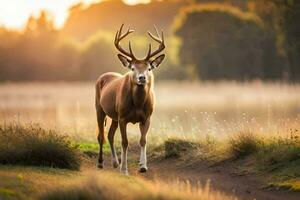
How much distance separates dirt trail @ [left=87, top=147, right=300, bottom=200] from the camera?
14.1 meters

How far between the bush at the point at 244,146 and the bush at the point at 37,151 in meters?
3.67

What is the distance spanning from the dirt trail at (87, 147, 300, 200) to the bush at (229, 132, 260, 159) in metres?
0.36

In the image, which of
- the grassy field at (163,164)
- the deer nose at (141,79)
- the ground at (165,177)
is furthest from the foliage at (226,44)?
the deer nose at (141,79)

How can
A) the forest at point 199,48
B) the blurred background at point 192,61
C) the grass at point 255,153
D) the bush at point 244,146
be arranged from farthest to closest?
the forest at point 199,48, the blurred background at point 192,61, the bush at point 244,146, the grass at point 255,153

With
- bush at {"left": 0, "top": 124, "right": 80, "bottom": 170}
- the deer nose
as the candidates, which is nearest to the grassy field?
bush at {"left": 0, "top": 124, "right": 80, "bottom": 170}

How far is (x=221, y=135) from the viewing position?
19578 millimetres

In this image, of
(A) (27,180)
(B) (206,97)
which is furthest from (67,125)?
A: (B) (206,97)

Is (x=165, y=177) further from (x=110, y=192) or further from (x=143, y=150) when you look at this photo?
(x=110, y=192)

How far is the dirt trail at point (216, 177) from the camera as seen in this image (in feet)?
46.3

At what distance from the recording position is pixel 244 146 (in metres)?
17.0

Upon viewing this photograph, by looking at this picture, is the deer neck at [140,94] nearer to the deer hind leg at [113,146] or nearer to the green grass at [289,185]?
the deer hind leg at [113,146]

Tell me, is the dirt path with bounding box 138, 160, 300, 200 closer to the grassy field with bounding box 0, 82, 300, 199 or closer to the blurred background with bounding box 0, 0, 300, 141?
the grassy field with bounding box 0, 82, 300, 199

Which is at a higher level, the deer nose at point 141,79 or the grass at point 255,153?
the deer nose at point 141,79

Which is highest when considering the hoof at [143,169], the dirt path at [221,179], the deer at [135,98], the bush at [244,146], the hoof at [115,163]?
the deer at [135,98]
